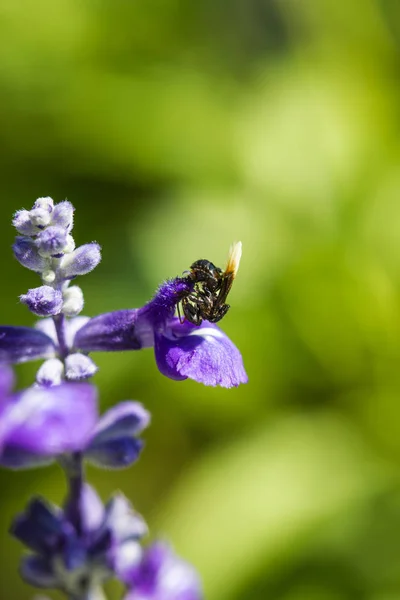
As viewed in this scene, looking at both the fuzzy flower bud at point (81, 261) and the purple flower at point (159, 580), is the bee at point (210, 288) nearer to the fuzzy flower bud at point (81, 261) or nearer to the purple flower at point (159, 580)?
the fuzzy flower bud at point (81, 261)

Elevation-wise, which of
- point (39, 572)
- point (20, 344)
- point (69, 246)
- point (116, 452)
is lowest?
point (39, 572)

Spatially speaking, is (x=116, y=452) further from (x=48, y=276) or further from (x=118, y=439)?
(x=48, y=276)

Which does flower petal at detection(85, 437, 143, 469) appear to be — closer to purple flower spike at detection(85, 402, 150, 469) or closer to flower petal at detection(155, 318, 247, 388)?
purple flower spike at detection(85, 402, 150, 469)

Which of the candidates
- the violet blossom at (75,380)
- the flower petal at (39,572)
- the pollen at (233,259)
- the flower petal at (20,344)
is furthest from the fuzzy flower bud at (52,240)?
the flower petal at (39,572)

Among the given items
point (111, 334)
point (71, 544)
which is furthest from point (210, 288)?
point (71, 544)

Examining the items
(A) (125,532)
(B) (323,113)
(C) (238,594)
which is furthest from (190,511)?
(B) (323,113)

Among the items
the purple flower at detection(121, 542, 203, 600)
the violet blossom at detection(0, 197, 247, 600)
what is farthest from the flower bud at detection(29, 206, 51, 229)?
the purple flower at detection(121, 542, 203, 600)
